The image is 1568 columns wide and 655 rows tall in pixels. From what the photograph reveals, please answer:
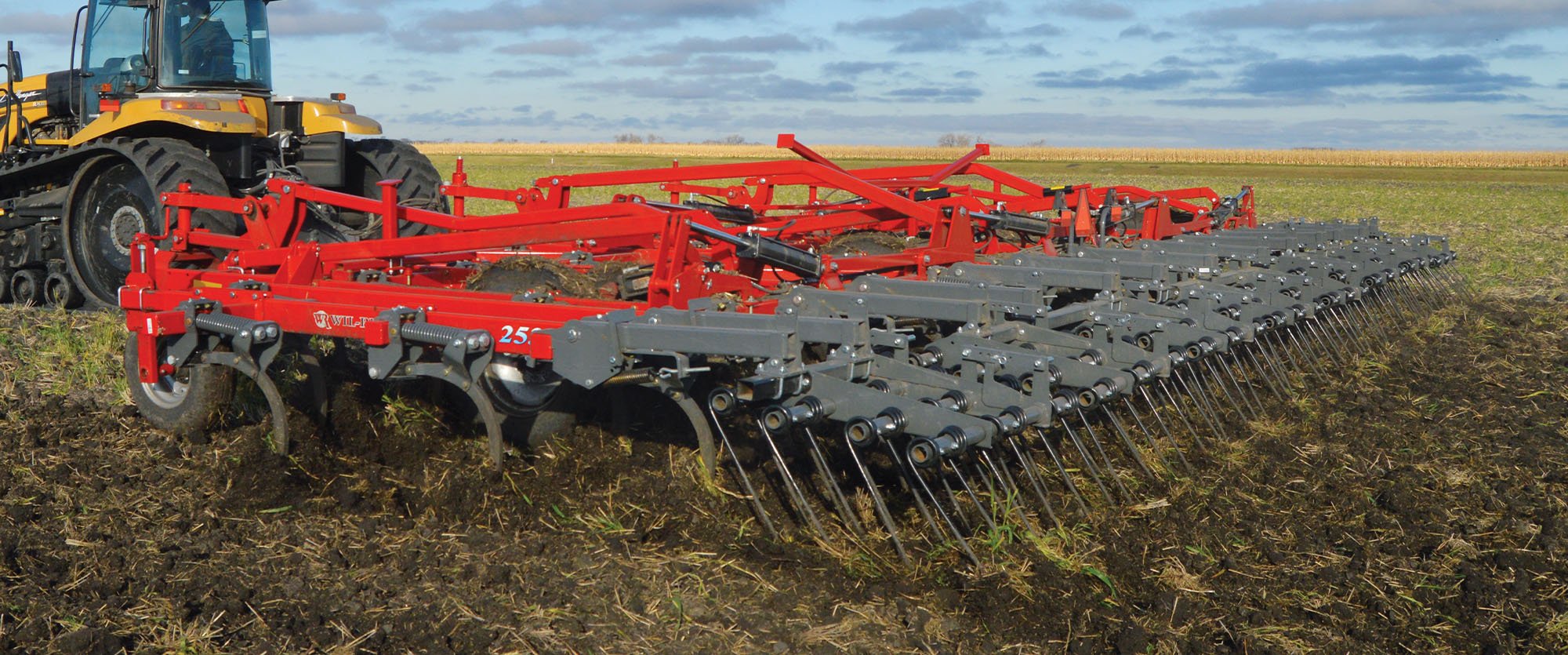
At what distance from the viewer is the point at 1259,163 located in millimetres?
55219

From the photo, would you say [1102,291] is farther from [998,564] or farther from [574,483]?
[574,483]

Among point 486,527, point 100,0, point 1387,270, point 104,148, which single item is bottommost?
point 486,527

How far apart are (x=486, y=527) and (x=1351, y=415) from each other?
12.8 ft

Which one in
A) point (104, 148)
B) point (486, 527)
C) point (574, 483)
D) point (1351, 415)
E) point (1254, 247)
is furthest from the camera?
point (104, 148)

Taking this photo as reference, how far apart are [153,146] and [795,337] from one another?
526 cm

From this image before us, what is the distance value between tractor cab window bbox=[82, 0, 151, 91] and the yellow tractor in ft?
0.03

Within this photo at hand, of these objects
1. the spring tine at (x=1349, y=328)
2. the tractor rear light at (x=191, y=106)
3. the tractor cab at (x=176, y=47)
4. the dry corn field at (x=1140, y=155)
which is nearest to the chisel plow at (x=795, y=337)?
the spring tine at (x=1349, y=328)

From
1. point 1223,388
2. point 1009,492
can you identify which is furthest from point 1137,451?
point 1223,388

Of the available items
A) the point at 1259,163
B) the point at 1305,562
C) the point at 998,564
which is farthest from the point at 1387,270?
the point at 1259,163

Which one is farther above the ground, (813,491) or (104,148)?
(104,148)

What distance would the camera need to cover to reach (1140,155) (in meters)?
60.6

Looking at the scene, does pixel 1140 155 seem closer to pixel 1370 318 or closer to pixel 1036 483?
pixel 1370 318

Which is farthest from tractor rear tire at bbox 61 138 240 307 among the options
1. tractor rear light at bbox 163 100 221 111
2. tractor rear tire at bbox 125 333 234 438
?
tractor rear tire at bbox 125 333 234 438

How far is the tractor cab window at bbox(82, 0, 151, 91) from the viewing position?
7.73 m
